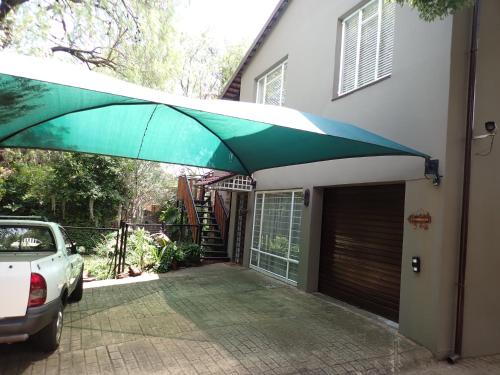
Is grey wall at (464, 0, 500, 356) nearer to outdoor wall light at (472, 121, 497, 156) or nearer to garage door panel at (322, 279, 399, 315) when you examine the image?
outdoor wall light at (472, 121, 497, 156)

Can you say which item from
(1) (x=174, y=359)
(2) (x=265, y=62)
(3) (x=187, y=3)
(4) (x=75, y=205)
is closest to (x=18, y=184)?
(4) (x=75, y=205)

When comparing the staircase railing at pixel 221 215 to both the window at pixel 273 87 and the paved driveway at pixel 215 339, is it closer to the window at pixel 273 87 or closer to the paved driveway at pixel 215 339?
the window at pixel 273 87

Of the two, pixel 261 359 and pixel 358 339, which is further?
pixel 358 339

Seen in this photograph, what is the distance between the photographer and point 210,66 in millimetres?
22453

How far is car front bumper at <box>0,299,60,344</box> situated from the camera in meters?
3.30

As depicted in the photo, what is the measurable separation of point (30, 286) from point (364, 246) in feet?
16.5

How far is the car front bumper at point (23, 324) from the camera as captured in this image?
330 centimetres

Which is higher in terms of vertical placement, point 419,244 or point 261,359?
point 419,244

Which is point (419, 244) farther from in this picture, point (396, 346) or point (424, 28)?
point (424, 28)

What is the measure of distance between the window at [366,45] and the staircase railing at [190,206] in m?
6.30

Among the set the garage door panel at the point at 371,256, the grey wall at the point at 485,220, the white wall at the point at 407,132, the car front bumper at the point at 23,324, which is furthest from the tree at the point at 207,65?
the car front bumper at the point at 23,324

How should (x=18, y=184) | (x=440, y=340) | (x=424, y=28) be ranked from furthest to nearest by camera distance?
1. (x=18, y=184)
2. (x=424, y=28)
3. (x=440, y=340)

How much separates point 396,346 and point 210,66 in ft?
67.5

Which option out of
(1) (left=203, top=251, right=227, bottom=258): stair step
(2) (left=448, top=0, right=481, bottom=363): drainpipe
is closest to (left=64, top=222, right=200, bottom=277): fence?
(1) (left=203, top=251, right=227, bottom=258): stair step
